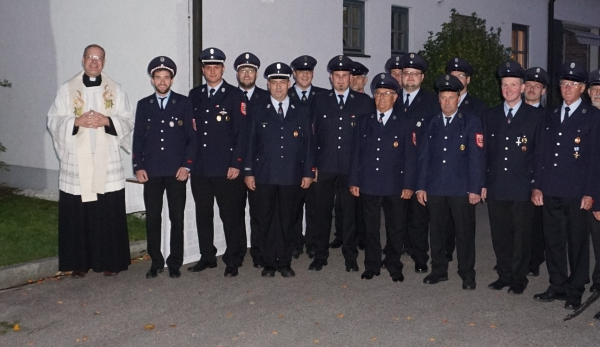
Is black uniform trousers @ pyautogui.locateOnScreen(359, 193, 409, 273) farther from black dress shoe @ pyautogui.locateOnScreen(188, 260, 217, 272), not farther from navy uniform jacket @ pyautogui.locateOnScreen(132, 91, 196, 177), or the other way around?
navy uniform jacket @ pyautogui.locateOnScreen(132, 91, 196, 177)

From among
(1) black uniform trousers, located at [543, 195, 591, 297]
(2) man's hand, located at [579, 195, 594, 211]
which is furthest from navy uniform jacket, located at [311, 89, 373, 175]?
(2) man's hand, located at [579, 195, 594, 211]

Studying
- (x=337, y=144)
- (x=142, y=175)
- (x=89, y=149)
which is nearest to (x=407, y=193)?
(x=337, y=144)

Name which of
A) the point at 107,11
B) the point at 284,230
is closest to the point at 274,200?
the point at 284,230

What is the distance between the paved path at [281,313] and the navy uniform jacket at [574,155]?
1045 mm

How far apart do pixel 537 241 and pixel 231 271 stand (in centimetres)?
319

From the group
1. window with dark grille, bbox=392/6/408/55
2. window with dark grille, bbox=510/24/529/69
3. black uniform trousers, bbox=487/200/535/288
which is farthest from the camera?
window with dark grille, bbox=510/24/529/69

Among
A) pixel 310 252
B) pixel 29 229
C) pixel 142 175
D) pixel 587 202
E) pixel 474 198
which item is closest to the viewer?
pixel 587 202

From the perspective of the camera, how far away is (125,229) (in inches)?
328

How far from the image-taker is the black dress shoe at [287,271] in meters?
8.20

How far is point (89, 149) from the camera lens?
8.10 m

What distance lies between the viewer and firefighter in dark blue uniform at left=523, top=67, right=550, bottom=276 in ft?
26.2

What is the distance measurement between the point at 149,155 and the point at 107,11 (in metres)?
3.84

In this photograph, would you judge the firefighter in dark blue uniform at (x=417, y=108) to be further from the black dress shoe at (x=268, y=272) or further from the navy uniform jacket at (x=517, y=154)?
the black dress shoe at (x=268, y=272)

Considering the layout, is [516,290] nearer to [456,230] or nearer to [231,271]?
[456,230]
